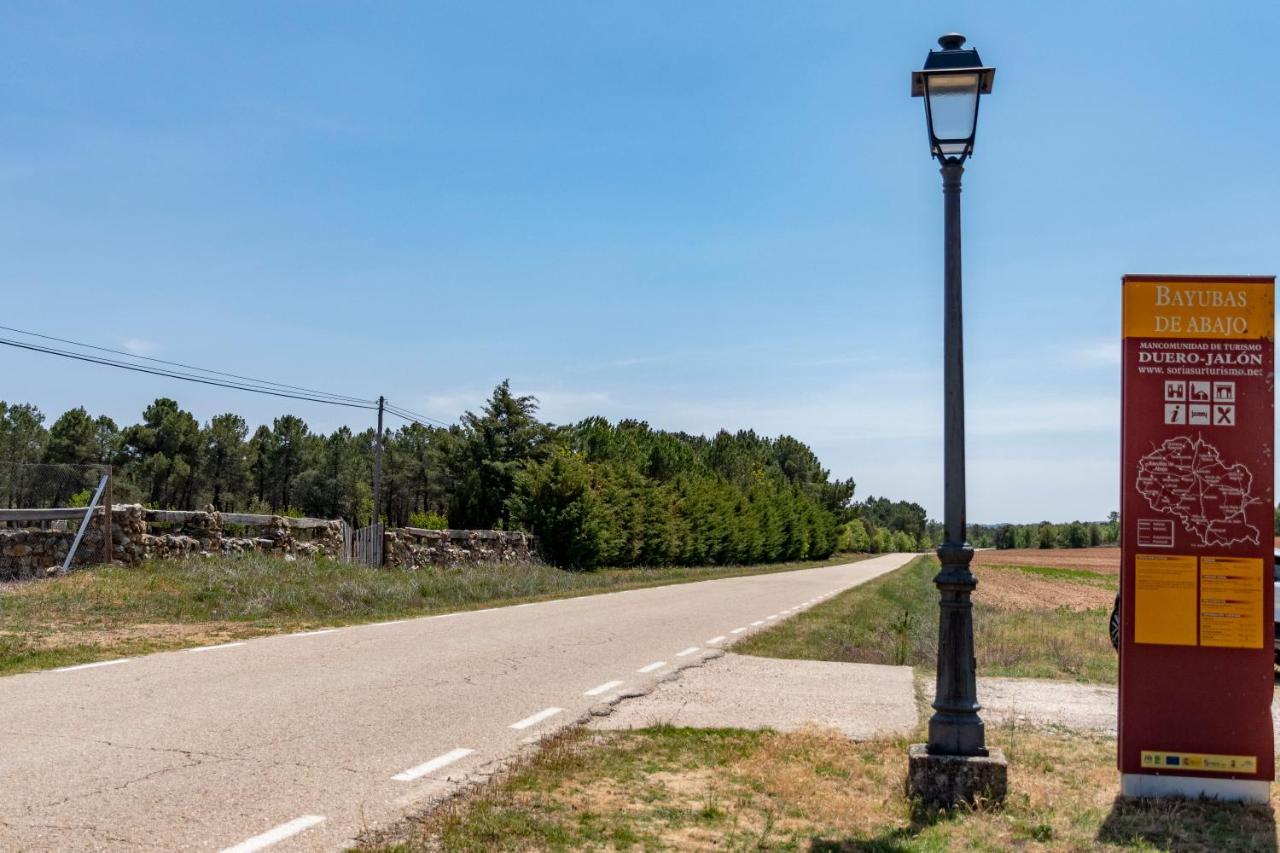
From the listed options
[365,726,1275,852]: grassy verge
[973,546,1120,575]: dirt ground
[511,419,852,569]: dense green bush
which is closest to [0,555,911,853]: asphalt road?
[365,726,1275,852]: grassy verge

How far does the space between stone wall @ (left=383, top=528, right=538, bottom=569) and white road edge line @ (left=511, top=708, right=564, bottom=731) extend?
18.7 metres

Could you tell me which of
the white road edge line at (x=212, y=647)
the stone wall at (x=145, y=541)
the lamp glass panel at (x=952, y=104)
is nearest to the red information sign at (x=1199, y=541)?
the lamp glass panel at (x=952, y=104)

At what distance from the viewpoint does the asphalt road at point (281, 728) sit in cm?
540

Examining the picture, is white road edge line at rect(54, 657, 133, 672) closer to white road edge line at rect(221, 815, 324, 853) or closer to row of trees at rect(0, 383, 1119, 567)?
white road edge line at rect(221, 815, 324, 853)

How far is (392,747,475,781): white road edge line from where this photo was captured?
6593 mm

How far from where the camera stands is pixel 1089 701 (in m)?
10.9

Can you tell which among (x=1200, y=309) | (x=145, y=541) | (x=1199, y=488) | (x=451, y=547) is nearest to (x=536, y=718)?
(x=1199, y=488)

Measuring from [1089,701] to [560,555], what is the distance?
29.4m

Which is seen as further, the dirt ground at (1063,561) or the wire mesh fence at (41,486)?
the dirt ground at (1063,561)

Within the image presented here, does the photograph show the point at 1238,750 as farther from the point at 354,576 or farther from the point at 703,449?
the point at 703,449

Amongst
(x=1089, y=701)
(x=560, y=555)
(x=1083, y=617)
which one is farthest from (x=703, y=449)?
(x=1089, y=701)

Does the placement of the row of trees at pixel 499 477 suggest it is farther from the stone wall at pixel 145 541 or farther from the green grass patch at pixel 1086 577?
the green grass patch at pixel 1086 577

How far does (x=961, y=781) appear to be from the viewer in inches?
246

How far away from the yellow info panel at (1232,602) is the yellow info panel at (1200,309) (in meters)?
1.44
